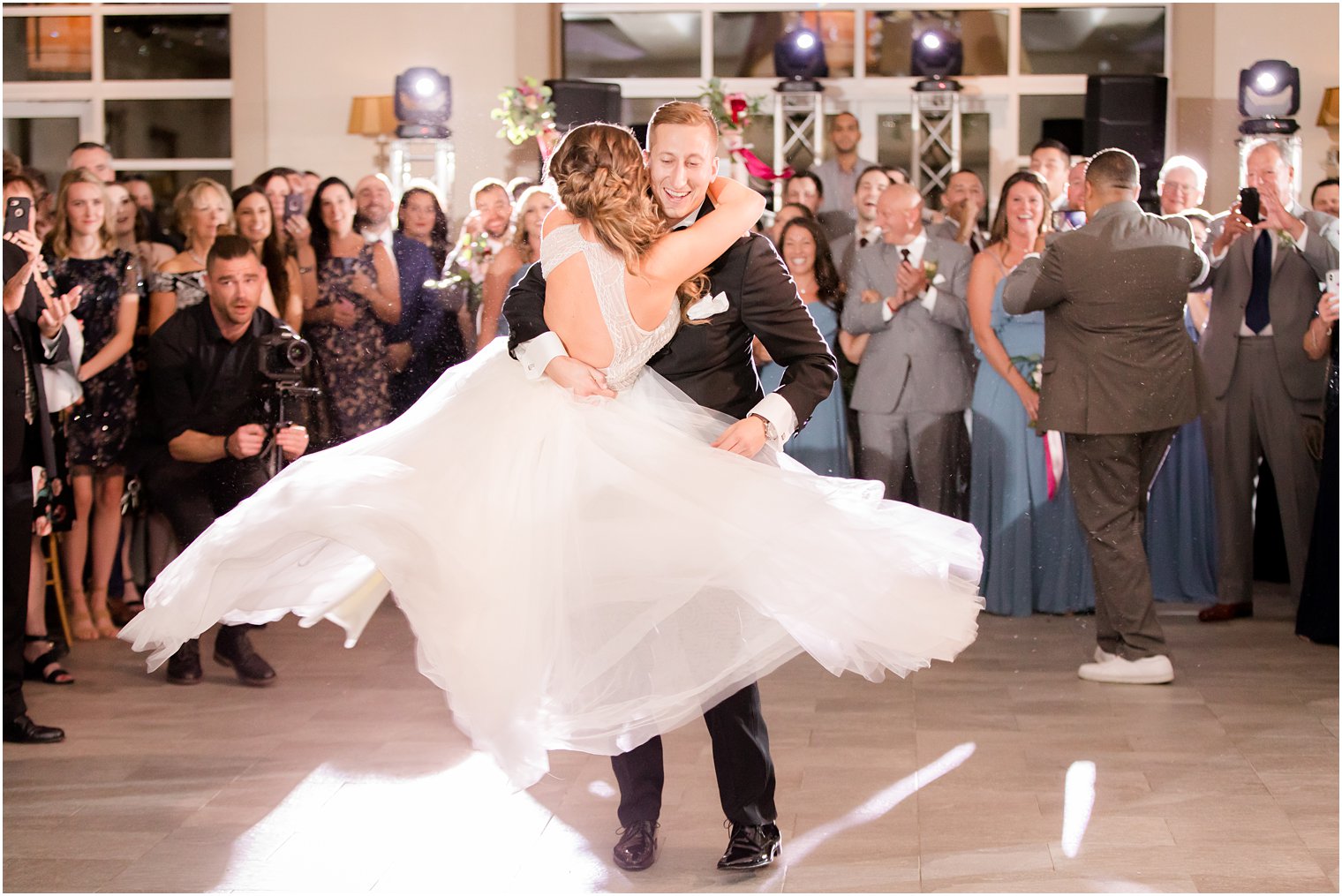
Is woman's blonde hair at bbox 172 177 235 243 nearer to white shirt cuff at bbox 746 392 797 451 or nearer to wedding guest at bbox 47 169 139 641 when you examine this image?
wedding guest at bbox 47 169 139 641

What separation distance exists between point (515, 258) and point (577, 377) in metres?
3.18

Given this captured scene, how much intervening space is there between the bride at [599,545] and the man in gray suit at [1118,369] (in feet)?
6.37

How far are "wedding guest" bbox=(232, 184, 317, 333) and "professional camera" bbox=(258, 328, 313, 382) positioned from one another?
0.96 metres

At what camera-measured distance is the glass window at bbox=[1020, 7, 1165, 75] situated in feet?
34.9

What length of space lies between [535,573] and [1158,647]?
2729mm

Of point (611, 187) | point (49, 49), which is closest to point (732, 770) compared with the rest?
point (611, 187)

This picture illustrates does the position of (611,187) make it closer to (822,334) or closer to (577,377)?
(577,377)

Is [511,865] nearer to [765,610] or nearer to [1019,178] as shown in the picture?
[765,610]

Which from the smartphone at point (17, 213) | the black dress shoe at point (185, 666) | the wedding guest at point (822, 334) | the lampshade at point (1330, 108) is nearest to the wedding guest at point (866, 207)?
the wedding guest at point (822, 334)

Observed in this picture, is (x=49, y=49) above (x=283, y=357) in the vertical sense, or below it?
above

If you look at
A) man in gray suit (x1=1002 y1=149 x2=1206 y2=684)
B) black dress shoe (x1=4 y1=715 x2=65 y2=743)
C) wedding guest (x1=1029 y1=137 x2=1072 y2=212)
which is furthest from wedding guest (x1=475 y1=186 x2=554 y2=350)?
black dress shoe (x1=4 y1=715 x2=65 y2=743)

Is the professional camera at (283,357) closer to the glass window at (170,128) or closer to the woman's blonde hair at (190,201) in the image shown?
the woman's blonde hair at (190,201)

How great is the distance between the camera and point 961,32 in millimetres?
10758

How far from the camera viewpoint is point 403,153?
1012 centimetres
